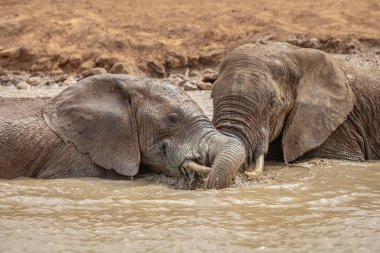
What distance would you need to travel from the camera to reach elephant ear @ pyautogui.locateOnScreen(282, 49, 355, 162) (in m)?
8.13

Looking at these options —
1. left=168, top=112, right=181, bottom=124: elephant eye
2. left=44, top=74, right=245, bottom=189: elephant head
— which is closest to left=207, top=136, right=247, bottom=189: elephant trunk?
left=44, top=74, right=245, bottom=189: elephant head

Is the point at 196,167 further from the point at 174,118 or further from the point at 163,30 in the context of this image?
the point at 163,30

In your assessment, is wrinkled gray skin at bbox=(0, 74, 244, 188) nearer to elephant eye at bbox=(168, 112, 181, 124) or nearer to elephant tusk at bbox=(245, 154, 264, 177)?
elephant eye at bbox=(168, 112, 181, 124)

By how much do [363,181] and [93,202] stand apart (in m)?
2.50

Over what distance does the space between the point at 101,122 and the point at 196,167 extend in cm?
→ 114

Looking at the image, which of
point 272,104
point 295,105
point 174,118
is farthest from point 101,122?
point 295,105

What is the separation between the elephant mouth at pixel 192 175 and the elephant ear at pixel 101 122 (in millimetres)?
538

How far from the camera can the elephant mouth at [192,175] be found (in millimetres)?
6586

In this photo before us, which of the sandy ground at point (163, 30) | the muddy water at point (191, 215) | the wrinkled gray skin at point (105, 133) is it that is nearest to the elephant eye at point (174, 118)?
the wrinkled gray skin at point (105, 133)

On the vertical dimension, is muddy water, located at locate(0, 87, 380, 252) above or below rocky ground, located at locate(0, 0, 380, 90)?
below

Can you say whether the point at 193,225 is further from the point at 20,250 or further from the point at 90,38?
Result: the point at 90,38

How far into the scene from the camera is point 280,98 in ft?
26.1

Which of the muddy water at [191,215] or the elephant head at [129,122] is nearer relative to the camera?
the muddy water at [191,215]

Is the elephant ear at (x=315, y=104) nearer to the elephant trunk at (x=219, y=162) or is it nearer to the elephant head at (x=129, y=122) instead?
the elephant head at (x=129, y=122)
